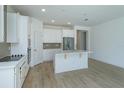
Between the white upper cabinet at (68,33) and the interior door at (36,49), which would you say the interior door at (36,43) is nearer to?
the interior door at (36,49)

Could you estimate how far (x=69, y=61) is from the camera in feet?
16.3

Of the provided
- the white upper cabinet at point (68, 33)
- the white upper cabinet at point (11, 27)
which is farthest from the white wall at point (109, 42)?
the white upper cabinet at point (11, 27)

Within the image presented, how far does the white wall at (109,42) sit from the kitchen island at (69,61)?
6.42ft

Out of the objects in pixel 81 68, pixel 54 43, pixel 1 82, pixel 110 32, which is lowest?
pixel 81 68

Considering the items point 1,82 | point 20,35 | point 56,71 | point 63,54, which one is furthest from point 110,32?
point 1,82

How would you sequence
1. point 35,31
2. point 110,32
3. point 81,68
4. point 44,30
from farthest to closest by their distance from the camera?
1. point 44,30
2. point 110,32
3. point 35,31
4. point 81,68

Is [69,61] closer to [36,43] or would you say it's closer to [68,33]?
[36,43]

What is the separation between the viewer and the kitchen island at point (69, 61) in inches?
184

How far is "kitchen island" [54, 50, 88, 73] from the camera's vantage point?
4668 millimetres

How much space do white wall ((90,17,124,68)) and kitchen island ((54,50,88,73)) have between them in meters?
1.96

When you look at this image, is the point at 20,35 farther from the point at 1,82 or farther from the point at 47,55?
the point at 47,55
